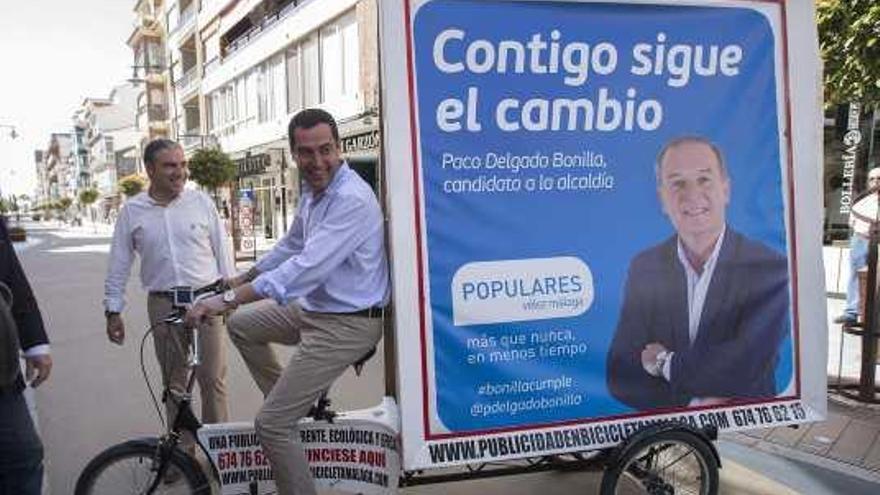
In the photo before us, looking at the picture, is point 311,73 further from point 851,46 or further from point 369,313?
point 369,313

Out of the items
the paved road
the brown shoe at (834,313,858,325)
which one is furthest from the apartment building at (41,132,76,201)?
the brown shoe at (834,313,858,325)

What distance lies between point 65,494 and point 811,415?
391 centimetres

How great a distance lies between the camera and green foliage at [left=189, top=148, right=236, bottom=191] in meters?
23.9

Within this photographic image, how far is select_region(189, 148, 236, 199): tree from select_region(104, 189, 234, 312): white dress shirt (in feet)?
68.2

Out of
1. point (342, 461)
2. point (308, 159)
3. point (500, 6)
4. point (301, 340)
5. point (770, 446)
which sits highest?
point (500, 6)

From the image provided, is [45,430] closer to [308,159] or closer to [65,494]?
[65,494]

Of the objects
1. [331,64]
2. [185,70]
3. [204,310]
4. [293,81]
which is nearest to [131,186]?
[185,70]

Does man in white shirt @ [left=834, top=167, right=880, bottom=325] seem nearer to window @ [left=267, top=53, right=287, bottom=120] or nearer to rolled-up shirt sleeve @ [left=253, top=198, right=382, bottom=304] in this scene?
rolled-up shirt sleeve @ [left=253, top=198, right=382, bottom=304]

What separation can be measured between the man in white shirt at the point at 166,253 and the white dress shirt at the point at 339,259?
1.20m

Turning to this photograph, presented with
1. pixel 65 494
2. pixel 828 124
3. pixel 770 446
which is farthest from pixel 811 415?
pixel 828 124

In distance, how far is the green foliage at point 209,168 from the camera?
23922mm

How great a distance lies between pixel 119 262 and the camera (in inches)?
159

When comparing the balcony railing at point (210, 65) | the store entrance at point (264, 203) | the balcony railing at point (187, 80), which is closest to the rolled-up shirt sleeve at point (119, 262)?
the store entrance at point (264, 203)

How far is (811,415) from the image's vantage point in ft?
11.3
